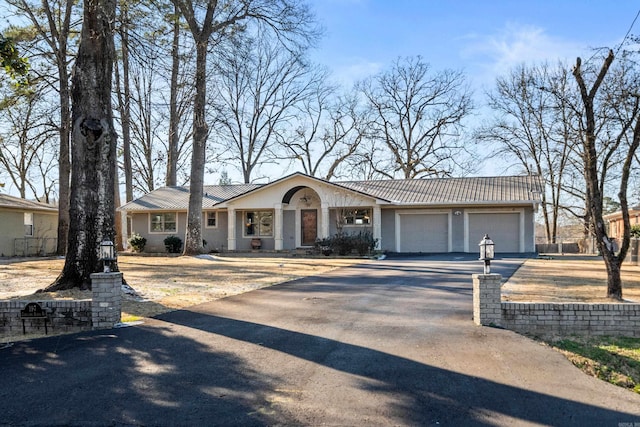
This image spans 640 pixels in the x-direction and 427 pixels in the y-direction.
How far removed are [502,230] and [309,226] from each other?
30.0 feet

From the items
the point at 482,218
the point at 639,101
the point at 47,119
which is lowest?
the point at 482,218

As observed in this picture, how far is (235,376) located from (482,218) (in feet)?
63.0

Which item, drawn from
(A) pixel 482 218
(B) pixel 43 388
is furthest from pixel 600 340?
(A) pixel 482 218

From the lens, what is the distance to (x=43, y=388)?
441 cm

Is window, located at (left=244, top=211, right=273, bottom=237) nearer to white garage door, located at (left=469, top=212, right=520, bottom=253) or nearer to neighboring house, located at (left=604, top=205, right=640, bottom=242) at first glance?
white garage door, located at (left=469, top=212, right=520, bottom=253)

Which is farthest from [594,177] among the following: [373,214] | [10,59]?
[373,214]

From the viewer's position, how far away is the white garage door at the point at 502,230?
70.8 ft

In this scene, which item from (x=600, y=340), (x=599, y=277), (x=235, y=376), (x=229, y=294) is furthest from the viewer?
(x=599, y=277)

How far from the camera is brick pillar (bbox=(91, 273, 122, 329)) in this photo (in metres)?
6.66

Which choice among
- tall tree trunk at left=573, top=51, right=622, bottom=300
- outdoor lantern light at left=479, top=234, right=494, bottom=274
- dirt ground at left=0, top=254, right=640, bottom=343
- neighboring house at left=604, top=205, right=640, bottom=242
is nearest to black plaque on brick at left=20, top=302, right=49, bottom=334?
dirt ground at left=0, top=254, right=640, bottom=343

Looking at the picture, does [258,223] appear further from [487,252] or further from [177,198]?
[487,252]

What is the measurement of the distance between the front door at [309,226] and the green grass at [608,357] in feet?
58.3

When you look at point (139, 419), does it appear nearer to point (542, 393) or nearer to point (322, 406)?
point (322, 406)

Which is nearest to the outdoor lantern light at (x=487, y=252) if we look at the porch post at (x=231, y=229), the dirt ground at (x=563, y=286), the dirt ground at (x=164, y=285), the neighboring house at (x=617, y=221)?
the dirt ground at (x=563, y=286)
